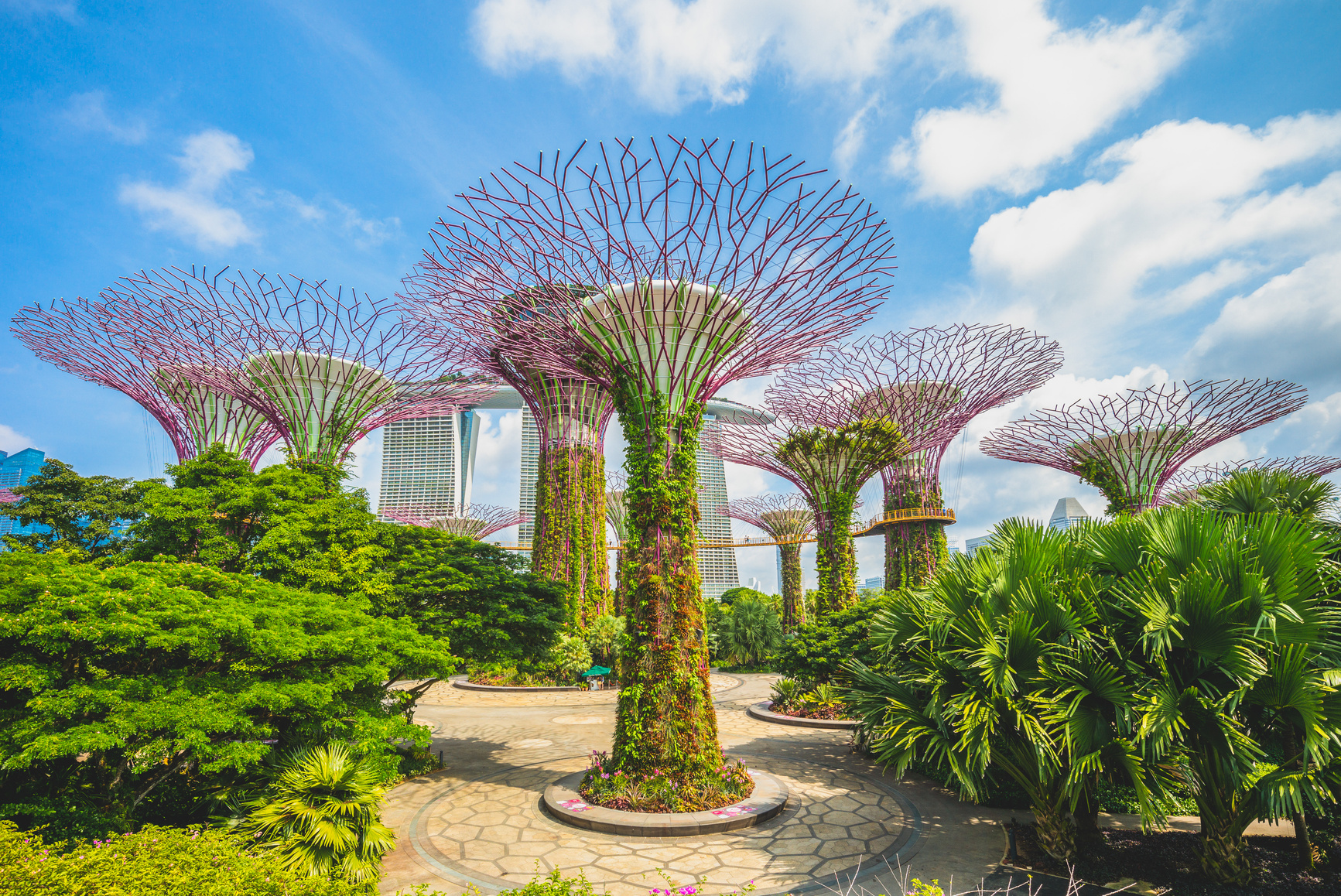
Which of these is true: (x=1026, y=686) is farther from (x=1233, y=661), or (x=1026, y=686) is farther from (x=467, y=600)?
(x=467, y=600)

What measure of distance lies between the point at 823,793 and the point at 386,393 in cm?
1464

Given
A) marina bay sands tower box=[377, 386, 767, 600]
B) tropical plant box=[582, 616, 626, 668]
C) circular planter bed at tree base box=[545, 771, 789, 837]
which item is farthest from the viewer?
marina bay sands tower box=[377, 386, 767, 600]

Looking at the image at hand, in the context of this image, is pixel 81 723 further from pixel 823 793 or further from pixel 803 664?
pixel 803 664

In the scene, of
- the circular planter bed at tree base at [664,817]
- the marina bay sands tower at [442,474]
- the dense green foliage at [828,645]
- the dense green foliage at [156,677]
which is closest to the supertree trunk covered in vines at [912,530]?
the dense green foliage at [828,645]

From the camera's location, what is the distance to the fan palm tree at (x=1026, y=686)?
19.3 ft

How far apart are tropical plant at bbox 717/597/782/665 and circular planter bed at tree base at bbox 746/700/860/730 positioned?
43.6 ft

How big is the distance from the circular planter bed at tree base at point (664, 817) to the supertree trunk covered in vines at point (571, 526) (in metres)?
14.2

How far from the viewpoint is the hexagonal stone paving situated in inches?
254

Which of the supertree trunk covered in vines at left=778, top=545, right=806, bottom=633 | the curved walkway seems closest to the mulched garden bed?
the curved walkway

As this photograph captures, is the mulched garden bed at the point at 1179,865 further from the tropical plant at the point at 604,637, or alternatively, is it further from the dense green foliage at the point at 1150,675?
the tropical plant at the point at 604,637

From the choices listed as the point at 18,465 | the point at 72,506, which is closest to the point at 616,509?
the point at 72,506

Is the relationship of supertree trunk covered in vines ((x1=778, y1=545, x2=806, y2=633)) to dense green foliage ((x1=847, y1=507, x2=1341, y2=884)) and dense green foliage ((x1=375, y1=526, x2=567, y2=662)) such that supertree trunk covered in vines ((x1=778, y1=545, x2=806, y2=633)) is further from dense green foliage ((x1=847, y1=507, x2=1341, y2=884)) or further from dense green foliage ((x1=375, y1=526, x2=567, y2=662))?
dense green foliage ((x1=847, y1=507, x2=1341, y2=884))

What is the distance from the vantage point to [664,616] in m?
8.70

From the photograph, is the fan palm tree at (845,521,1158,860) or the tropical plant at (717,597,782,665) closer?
the fan palm tree at (845,521,1158,860)
